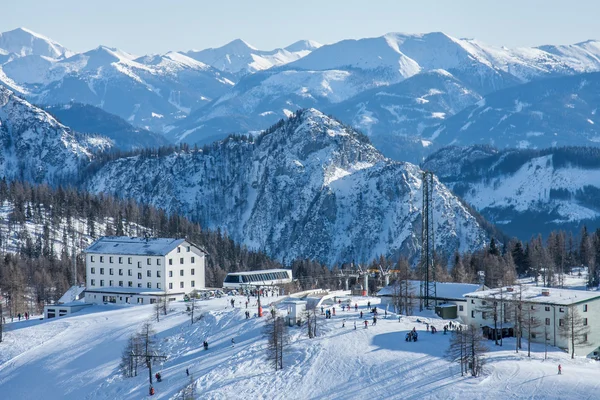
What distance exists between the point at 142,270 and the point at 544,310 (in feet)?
223

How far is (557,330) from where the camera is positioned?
107375mm

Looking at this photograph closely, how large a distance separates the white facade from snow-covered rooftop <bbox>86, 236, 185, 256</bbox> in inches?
2139

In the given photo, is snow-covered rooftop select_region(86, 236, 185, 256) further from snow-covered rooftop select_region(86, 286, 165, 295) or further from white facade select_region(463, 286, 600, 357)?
white facade select_region(463, 286, 600, 357)

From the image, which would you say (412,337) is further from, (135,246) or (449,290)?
(135,246)

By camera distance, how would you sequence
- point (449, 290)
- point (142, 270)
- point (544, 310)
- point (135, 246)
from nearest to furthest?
point (544, 310) → point (449, 290) → point (142, 270) → point (135, 246)

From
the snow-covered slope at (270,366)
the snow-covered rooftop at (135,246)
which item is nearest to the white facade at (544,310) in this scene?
the snow-covered slope at (270,366)

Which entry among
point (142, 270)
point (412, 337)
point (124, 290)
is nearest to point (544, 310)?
point (412, 337)

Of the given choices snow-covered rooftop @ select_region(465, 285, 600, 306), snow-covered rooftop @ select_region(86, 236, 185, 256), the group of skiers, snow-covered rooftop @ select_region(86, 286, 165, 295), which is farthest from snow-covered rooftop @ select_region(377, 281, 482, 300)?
snow-covered rooftop @ select_region(86, 236, 185, 256)

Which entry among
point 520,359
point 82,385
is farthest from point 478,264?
point 82,385

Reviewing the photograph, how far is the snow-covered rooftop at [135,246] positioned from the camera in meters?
148

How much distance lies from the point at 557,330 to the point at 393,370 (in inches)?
936

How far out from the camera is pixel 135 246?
15200cm

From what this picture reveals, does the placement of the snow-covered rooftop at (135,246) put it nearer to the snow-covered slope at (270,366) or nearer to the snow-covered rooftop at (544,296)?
the snow-covered slope at (270,366)

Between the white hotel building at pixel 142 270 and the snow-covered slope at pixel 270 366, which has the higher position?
the white hotel building at pixel 142 270
